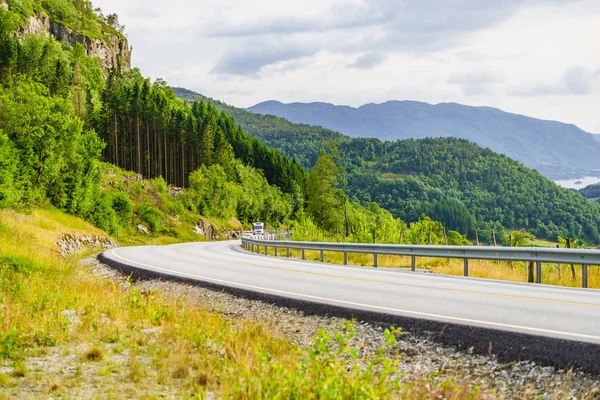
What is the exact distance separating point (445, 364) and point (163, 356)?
3.61m

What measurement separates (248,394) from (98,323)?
444 cm

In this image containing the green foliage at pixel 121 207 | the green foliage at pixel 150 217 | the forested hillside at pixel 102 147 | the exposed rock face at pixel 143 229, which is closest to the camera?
the forested hillside at pixel 102 147

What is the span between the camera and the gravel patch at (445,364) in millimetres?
6367

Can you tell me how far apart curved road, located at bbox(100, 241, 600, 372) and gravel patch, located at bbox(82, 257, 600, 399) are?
0.25 m

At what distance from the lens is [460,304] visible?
10.8 meters

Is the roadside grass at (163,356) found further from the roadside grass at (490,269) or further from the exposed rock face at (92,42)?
the exposed rock face at (92,42)

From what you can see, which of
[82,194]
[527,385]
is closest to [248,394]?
[527,385]

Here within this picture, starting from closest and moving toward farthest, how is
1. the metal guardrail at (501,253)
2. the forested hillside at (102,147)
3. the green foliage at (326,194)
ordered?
the metal guardrail at (501,253), the forested hillside at (102,147), the green foliage at (326,194)

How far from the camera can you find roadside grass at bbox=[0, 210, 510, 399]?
18.5 feet

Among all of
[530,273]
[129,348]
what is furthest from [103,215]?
[129,348]

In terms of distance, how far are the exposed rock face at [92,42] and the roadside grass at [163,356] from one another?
13815 centimetres

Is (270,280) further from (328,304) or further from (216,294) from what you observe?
(328,304)

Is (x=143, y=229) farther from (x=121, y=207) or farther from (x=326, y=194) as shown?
(x=326, y=194)

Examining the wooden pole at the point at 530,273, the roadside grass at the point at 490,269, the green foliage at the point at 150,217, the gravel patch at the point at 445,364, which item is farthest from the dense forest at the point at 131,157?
the gravel patch at the point at 445,364
